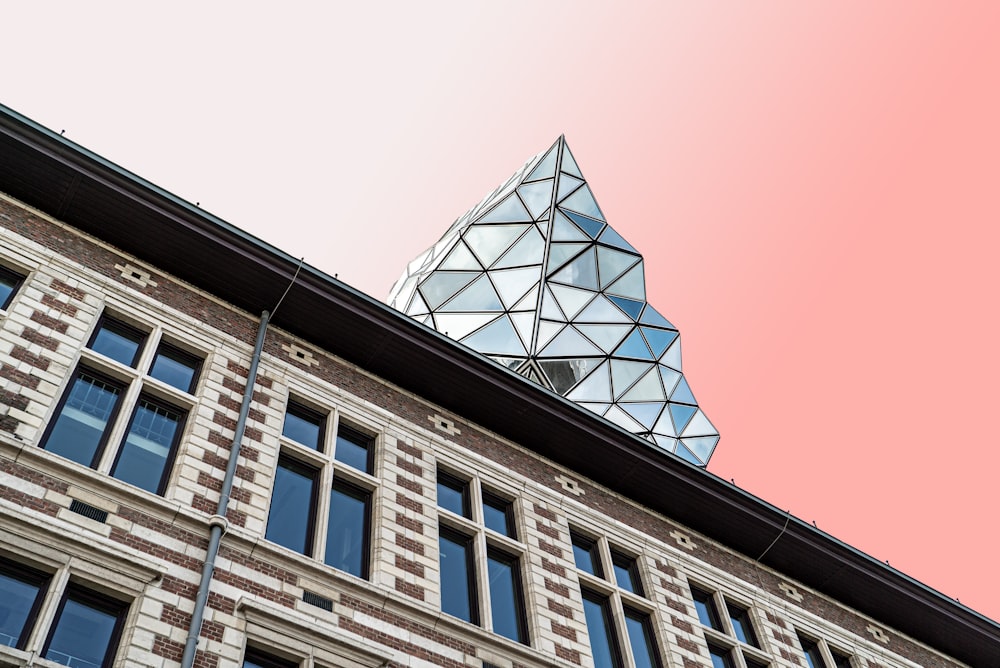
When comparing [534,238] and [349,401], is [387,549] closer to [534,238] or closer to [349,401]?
[349,401]

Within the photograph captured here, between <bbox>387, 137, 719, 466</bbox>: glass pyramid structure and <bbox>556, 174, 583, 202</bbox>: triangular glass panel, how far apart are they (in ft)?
0.17

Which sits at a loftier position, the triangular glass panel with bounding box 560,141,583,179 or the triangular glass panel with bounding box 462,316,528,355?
the triangular glass panel with bounding box 560,141,583,179

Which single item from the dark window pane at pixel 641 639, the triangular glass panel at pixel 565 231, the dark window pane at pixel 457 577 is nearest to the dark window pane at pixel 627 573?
the dark window pane at pixel 641 639

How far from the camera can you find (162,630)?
1219 cm

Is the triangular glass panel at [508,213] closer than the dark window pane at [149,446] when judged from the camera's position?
No

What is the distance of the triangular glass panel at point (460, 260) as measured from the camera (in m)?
36.0

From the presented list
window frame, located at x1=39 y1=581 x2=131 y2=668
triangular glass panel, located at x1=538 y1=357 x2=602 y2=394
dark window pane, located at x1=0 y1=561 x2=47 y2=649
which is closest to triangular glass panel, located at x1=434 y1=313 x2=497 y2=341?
triangular glass panel, located at x1=538 y1=357 x2=602 y2=394

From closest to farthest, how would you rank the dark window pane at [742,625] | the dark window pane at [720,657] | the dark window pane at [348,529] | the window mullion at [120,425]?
the window mullion at [120,425]
the dark window pane at [348,529]
the dark window pane at [720,657]
the dark window pane at [742,625]

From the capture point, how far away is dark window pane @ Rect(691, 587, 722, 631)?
810 inches

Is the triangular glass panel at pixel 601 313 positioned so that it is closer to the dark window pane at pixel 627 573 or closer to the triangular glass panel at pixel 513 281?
the triangular glass panel at pixel 513 281

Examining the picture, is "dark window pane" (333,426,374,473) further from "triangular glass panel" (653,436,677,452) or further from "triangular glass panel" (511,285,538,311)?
"triangular glass panel" (653,436,677,452)

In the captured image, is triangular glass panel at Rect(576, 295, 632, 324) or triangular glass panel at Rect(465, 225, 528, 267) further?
triangular glass panel at Rect(465, 225, 528, 267)

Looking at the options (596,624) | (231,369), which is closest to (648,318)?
(596,624)

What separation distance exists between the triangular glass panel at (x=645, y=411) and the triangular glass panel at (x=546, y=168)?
9.10m
